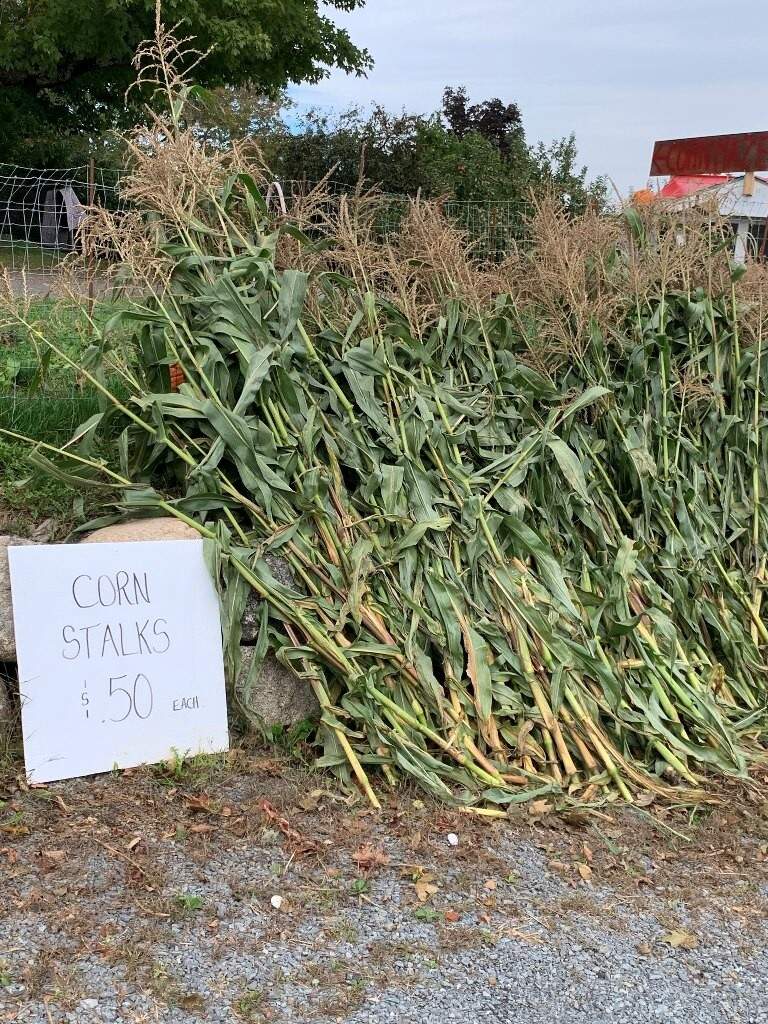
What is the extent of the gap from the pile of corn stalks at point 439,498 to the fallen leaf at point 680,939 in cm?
65

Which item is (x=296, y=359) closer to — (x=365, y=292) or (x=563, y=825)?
(x=365, y=292)

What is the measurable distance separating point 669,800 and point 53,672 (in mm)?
2188

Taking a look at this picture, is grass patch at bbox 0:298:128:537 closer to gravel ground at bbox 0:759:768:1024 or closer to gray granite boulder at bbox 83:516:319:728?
gray granite boulder at bbox 83:516:319:728

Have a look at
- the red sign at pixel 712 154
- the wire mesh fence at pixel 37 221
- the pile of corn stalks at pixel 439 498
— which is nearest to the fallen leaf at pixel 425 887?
the pile of corn stalks at pixel 439 498

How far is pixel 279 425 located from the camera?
3.45 meters

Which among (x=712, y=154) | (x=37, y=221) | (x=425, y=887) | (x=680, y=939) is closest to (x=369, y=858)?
(x=425, y=887)

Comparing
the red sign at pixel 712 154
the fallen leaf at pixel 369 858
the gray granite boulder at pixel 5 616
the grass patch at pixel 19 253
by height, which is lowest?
the fallen leaf at pixel 369 858

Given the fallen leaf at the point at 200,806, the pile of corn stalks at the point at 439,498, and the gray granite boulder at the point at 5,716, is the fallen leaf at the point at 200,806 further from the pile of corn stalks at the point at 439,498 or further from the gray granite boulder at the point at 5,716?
the gray granite boulder at the point at 5,716

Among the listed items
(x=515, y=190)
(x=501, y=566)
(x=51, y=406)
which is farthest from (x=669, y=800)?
(x=515, y=190)

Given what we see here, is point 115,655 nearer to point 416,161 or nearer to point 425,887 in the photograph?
point 425,887

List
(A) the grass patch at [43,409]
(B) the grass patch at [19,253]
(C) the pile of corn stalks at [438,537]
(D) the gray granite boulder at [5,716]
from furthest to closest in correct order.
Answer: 1. (B) the grass patch at [19,253]
2. (A) the grass patch at [43,409]
3. (C) the pile of corn stalks at [438,537]
4. (D) the gray granite boulder at [5,716]

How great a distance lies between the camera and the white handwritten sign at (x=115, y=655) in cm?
294

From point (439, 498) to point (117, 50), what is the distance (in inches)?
505

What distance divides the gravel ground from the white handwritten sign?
0.13 m
